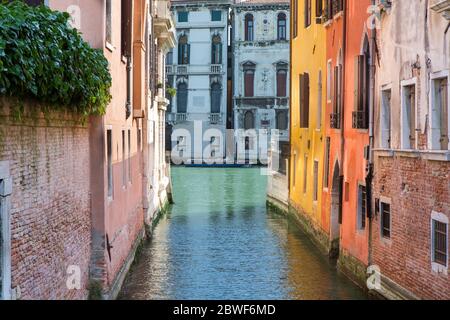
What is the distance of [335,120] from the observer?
17.8 m

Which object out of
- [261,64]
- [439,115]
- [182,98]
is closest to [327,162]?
[439,115]

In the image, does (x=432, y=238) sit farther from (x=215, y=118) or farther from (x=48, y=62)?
(x=215, y=118)

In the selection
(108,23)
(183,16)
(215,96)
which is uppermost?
(183,16)

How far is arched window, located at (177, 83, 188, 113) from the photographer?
5634cm

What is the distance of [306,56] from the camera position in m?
24.2

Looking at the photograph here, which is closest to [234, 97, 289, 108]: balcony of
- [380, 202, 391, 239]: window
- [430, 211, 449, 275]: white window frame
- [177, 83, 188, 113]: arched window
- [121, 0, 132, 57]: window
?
[177, 83, 188, 113]: arched window

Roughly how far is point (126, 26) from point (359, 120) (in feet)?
15.5

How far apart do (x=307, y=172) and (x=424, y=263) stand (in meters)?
12.6

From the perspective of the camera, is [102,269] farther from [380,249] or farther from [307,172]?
[307,172]

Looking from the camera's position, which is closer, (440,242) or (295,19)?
(440,242)

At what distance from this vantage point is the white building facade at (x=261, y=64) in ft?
178

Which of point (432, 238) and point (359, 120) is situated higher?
point (359, 120)

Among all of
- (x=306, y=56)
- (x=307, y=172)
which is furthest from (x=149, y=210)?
(x=306, y=56)

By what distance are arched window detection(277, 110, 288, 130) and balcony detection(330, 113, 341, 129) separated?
119 feet
